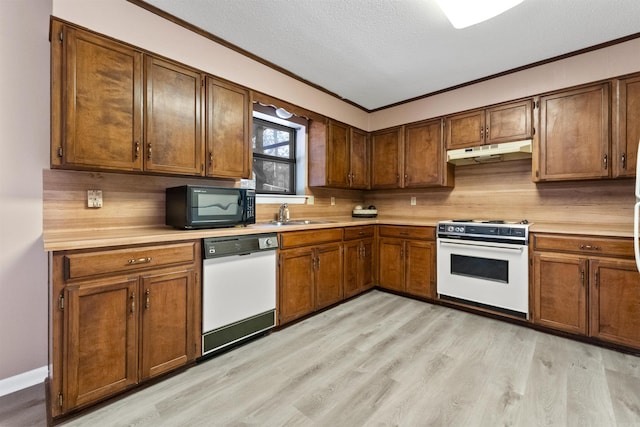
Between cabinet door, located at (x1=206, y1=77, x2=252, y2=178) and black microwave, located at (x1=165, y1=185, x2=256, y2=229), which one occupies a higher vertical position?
cabinet door, located at (x1=206, y1=77, x2=252, y2=178)

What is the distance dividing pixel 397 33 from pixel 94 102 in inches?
89.8

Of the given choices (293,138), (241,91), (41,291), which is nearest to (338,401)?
(41,291)

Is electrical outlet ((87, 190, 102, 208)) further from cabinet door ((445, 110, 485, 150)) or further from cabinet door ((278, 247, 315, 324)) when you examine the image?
cabinet door ((445, 110, 485, 150))

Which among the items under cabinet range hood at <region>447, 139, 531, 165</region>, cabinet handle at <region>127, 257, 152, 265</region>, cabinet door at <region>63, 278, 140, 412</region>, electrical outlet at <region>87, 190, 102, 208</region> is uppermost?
under cabinet range hood at <region>447, 139, 531, 165</region>

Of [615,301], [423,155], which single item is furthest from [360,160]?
[615,301]

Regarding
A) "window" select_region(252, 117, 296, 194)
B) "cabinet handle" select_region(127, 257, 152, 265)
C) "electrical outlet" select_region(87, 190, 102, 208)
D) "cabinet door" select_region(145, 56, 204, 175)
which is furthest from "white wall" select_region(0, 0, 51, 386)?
"window" select_region(252, 117, 296, 194)

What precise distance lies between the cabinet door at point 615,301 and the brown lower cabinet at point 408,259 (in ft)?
4.32

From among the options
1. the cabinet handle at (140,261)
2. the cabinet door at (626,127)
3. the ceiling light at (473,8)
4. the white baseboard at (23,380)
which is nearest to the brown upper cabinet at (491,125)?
the cabinet door at (626,127)

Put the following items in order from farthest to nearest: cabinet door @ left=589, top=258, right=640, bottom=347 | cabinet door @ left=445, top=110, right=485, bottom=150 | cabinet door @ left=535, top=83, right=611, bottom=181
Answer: cabinet door @ left=445, top=110, right=485, bottom=150, cabinet door @ left=535, top=83, right=611, bottom=181, cabinet door @ left=589, top=258, right=640, bottom=347

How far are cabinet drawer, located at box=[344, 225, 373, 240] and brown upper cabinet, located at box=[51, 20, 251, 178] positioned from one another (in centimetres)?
139

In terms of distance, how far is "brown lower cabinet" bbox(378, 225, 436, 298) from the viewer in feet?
10.7

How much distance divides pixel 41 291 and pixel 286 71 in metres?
2.76

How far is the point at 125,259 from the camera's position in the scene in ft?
5.47

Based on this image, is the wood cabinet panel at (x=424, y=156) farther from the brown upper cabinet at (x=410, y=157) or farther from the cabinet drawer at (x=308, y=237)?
the cabinet drawer at (x=308, y=237)
